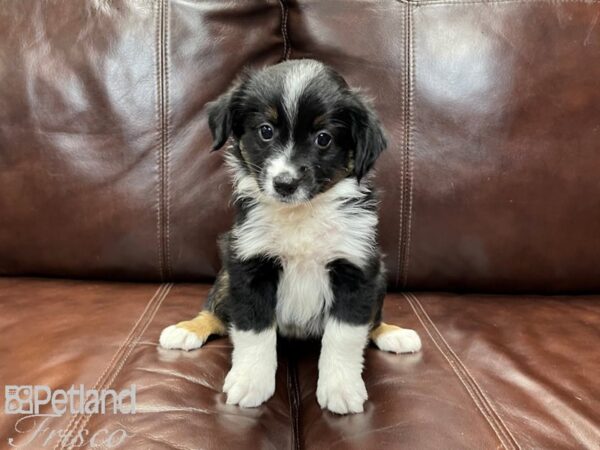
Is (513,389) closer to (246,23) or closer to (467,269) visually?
(467,269)

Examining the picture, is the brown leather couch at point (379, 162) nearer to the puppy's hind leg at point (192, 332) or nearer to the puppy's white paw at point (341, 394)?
the puppy's hind leg at point (192, 332)

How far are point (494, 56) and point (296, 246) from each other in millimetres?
1141

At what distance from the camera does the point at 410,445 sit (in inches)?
51.3

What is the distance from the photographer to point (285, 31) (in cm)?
226

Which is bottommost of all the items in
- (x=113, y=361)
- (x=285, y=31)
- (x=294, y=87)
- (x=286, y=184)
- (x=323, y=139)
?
(x=113, y=361)

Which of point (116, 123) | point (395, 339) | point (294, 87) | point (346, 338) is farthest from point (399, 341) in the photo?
point (116, 123)

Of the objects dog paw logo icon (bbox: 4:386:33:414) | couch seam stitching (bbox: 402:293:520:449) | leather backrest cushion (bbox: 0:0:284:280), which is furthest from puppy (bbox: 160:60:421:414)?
leather backrest cushion (bbox: 0:0:284:280)

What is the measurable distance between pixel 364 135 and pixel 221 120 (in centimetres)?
43

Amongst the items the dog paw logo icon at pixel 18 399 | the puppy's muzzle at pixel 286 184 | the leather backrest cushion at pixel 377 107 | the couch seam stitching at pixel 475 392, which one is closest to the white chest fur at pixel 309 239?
the puppy's muzzle at pixel 286 184

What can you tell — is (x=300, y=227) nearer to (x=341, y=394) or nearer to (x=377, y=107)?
(x=341, y=394)

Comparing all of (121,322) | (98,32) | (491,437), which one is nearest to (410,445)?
(491,437)

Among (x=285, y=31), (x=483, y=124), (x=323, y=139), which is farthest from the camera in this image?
(x=285, y=31)

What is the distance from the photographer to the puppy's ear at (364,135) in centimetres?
165

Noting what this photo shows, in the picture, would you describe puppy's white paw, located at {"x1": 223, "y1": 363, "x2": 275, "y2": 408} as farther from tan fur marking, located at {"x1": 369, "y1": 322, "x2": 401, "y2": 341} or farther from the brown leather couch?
the brown leather couch
